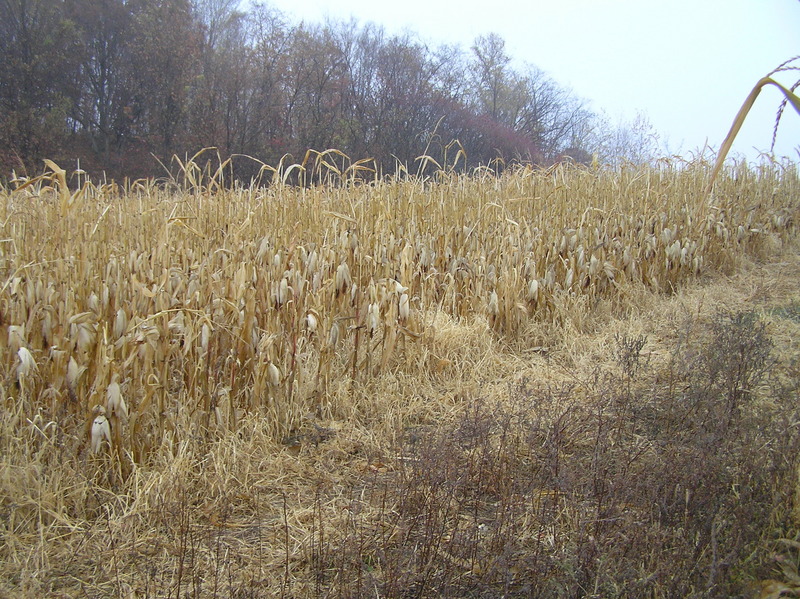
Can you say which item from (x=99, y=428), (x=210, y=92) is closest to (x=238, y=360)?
(x=99, y=428)

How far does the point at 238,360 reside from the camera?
2.39m

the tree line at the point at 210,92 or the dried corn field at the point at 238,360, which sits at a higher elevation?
the tree line at the point at 210,92

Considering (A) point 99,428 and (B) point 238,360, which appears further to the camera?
(B) point 238,360

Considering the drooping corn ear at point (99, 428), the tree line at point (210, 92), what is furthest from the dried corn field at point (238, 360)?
the tree line at point (210, 92)

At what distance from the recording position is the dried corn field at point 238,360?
67.4 inches

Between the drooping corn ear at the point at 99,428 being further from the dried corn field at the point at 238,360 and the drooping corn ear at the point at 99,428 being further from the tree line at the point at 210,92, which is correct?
the tree line at the point at 210,92

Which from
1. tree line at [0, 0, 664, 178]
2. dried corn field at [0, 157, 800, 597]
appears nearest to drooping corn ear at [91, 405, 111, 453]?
dried corn field at [0, 157, 800, 597]

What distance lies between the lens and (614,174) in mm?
6152

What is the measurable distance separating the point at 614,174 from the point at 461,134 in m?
12.7

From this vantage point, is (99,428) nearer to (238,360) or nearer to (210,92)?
(238,360)

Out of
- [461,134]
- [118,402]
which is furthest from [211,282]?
[461,134]

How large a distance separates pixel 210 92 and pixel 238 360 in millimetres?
13886

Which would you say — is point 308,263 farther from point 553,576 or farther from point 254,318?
point 553,576

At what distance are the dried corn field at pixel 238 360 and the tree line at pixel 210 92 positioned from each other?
276 inches
